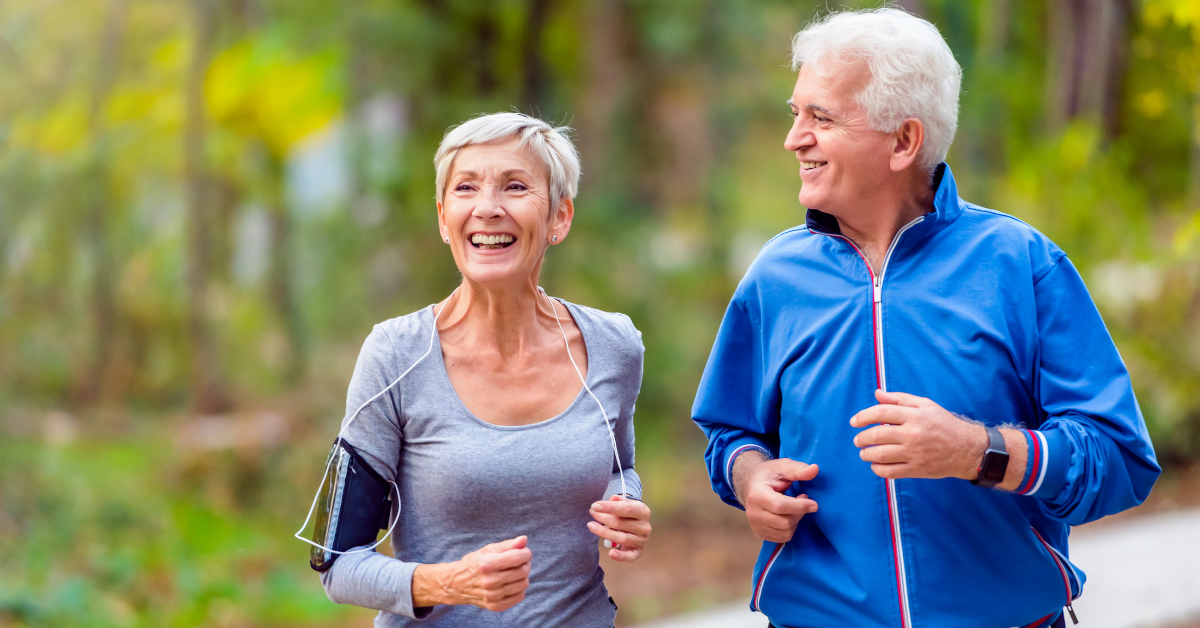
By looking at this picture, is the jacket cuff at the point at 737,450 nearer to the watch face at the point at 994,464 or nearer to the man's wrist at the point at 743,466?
the man's wrist at the point at 743,466

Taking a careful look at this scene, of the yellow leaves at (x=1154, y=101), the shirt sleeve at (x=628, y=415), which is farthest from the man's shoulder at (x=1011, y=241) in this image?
the yellow leaves at (x=1154, y=101)

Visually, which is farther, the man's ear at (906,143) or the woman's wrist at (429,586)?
the man's ear at (906,143)

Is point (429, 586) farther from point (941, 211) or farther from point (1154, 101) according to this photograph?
point (1154, 101)

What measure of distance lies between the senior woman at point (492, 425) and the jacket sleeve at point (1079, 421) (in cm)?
65

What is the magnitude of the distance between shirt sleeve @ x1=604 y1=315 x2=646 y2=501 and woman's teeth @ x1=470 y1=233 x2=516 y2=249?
0.32m

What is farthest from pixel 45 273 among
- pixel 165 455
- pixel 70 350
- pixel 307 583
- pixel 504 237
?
pixel 504 237

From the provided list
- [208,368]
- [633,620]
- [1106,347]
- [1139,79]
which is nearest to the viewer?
[1106,347]

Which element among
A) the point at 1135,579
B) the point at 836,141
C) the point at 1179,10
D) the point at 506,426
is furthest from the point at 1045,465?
the point at 1135,579

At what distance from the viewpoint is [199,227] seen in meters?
6.75

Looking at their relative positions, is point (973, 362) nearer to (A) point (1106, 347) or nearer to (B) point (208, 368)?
(A) point (1106, 347)

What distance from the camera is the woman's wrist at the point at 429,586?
1636 millimetres

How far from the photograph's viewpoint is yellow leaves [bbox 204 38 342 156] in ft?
23.1

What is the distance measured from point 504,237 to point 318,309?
19.3 ft

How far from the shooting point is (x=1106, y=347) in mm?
1657
